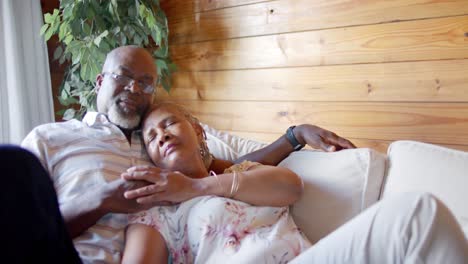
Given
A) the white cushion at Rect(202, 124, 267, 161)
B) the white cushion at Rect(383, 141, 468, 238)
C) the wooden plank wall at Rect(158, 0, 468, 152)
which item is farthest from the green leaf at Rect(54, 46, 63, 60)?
the white cushion at Rect(383, 141, 468, 238)

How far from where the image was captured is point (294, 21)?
6.41ft

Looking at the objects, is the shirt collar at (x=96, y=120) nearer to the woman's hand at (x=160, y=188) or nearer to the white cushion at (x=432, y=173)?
the woman's hand at (x=160, y=188)

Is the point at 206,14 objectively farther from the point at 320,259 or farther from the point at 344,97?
the point at 320,259

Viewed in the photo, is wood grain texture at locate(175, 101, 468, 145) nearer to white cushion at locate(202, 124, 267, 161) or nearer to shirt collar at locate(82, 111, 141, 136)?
white cushion at locate(202, 124, 267, 161)

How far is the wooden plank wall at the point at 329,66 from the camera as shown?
1586mm

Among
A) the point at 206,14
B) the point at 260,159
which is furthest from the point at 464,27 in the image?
the point at 206,14

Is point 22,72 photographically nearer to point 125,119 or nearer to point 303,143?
point 125,119

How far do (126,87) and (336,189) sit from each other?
770 mm

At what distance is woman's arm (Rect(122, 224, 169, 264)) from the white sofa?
0.46m

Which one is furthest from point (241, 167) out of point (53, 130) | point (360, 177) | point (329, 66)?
point (329, 66)

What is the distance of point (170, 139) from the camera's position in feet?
4.36

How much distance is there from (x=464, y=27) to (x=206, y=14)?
124cm

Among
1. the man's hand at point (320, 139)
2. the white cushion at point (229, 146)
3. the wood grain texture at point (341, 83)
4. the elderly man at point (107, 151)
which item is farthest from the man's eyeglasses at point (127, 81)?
the wood grain texture at point (341, 83)

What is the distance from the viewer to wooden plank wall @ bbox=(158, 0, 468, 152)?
159 centimetres
